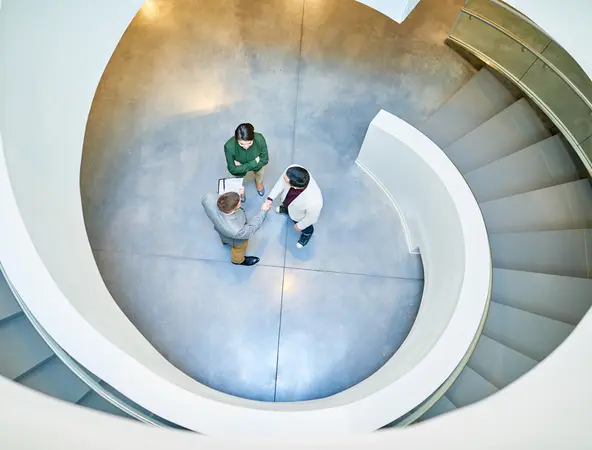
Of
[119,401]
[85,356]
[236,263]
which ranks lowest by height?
[119,401]

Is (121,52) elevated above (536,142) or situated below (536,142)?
above

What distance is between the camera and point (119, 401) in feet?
12.6

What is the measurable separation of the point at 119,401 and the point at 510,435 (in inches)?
123

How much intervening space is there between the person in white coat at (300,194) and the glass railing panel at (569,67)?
9.97 feet

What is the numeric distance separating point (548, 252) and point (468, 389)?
180 centimetres

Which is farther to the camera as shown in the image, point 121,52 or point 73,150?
point 121,52

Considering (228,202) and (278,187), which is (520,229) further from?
(228,202)

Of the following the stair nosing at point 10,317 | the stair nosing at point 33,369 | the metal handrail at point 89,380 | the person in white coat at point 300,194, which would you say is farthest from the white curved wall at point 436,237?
the stair nosing at point 10,317

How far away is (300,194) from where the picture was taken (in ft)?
15.4

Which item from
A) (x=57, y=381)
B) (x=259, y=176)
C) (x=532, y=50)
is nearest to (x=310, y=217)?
(x=259, y=176)

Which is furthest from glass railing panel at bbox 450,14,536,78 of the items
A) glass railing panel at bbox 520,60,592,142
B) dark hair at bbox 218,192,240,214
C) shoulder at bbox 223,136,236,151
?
dark hair at bbox 218,192,240,214

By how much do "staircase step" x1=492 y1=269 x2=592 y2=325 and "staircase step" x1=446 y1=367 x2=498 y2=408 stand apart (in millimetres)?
970

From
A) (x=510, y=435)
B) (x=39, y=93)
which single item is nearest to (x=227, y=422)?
(x=510, y=435)

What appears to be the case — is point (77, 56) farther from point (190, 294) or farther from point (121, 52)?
point (190, 294)
